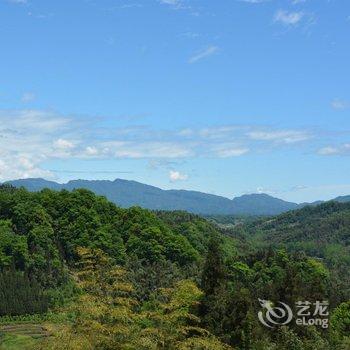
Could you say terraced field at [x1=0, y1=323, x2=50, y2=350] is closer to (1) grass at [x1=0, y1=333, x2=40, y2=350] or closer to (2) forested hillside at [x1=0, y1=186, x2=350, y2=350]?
(1) grass at [x1=0, y1=333, x2=40, y2=350]

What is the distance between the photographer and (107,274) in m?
12.6

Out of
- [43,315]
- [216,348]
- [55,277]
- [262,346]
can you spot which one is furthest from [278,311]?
[55,277]

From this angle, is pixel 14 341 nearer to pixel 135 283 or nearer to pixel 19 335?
pixel 19 335

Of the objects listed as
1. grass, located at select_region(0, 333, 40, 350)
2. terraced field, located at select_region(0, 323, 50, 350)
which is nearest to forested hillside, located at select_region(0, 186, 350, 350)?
grass, located at select_region(0, 333, 40, 350)

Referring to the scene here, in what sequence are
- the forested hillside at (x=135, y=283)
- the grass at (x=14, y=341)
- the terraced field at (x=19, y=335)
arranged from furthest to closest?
the terraced field at (x=19, y=335), the grass at (x=14, y=341), the forested hillside at (x=135, y=283)

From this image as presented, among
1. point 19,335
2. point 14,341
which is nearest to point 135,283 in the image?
point 19,335

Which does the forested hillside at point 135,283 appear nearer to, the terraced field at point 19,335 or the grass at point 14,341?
the grass at point 14,341

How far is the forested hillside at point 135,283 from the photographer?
11.9 meters

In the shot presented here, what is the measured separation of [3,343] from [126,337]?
3906cm

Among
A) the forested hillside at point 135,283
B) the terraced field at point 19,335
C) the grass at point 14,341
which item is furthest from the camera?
the terraced field at point 19,335

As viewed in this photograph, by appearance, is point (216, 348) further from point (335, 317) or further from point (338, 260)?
point (338, 260)

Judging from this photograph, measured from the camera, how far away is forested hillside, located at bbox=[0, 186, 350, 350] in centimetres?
1188

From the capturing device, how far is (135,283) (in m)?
54.8

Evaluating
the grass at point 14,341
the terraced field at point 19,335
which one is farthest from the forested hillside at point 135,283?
the terraced field at point 19,335
